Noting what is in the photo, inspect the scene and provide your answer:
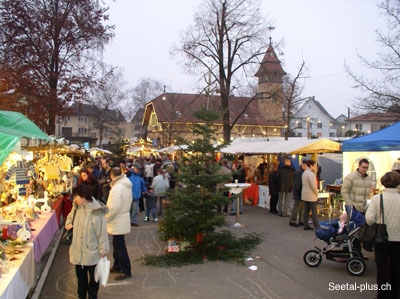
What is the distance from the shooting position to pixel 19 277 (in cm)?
390

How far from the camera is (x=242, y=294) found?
5.06 m

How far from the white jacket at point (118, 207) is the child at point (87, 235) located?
1.08m

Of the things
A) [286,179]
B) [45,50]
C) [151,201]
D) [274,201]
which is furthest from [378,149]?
[45,50]

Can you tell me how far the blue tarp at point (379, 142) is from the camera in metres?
7.37

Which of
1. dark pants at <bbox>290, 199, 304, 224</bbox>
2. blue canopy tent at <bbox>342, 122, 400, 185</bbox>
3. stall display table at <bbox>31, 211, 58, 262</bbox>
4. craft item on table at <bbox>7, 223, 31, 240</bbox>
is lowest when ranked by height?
dark pants at <bbox>290, 199, 304, 224</bbox>

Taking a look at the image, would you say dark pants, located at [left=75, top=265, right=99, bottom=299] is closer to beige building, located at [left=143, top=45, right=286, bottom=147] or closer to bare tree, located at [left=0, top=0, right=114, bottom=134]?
bare tree, located at [left=0, top=0, right=114, bottom=134]

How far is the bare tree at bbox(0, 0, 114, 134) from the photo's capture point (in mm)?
13609

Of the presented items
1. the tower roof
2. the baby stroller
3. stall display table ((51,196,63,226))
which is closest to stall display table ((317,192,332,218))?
the baby stroller

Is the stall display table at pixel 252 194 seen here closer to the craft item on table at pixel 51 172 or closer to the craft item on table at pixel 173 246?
the craft item on table at pixel 173 246

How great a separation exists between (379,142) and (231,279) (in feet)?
14.9

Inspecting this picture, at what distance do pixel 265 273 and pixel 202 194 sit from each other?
73.9 inches

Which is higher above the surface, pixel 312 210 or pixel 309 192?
pixel 309 192

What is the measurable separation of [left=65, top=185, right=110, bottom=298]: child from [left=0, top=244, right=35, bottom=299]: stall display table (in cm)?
57

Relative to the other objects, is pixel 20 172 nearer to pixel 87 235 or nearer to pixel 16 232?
pixel 16 232
